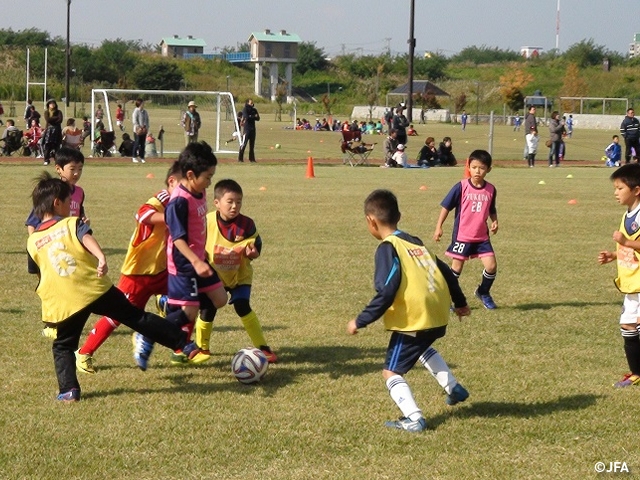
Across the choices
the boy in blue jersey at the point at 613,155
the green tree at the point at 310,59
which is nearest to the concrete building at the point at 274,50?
the green tree at the point at 310,59

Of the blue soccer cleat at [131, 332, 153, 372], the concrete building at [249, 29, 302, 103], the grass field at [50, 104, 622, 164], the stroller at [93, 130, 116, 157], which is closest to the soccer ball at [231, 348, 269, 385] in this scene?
the blue soccer cleat at [131, 332, 153, 372]

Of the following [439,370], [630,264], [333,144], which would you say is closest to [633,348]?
[630,264]

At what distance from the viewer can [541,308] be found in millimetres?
9367

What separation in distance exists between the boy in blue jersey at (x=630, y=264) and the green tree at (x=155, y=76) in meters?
83.3

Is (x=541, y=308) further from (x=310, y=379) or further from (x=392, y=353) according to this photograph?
(x=392, y=353)

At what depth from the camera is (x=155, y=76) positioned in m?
89.2

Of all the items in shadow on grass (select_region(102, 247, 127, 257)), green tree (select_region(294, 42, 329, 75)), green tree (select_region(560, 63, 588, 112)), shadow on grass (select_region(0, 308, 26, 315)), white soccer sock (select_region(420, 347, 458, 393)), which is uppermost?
green tree (select_region(294, 42, 329, 75))

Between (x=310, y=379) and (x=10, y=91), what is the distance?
65719mm

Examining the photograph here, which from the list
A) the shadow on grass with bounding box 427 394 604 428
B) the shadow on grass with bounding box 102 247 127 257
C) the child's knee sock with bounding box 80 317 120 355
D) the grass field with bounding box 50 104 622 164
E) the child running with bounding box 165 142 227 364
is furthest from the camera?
the grass field with bounding box 50 104 622 164

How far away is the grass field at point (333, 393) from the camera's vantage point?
16.6 ft

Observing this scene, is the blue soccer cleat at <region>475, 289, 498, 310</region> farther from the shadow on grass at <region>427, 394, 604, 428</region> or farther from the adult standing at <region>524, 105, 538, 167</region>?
the adult standing at <region>524, 105, 538, 167</region>

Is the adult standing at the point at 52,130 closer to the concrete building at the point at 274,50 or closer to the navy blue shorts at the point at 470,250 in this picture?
the navy blue shorts at the point at 470,250

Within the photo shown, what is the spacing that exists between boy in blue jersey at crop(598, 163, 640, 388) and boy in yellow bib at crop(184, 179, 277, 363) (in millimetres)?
2538

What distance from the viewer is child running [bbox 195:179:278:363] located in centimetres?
683
